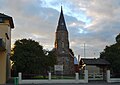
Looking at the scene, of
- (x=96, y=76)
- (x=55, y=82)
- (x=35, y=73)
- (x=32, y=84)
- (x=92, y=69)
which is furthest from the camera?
(x=92, y=69)

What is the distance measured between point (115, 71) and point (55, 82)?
44.9 ft

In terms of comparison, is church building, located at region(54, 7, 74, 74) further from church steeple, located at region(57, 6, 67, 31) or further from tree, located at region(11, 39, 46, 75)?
tree, located at region(11, 39, 46, 75)

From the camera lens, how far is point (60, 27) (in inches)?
3976

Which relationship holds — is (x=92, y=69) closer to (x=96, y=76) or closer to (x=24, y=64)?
(x=96, y=76)

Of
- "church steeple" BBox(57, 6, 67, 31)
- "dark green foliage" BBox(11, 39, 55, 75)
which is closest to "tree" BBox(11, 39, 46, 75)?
"dark green foliage" BBox(11, 39, 55, 75)

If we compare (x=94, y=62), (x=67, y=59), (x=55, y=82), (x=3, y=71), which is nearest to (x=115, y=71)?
(x=94, y=62)

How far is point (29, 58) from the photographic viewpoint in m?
43.4

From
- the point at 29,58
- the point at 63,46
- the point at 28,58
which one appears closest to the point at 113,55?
the point at 29,58

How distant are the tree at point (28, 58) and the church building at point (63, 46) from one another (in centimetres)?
5451

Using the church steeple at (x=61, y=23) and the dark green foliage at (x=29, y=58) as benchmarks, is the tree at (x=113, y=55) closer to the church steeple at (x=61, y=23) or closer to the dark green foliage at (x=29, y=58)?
the dark green foliage at (x=29, y=58)

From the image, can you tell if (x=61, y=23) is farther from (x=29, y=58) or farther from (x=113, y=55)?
(x=29, y=58)

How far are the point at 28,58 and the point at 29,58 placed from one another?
0.15 m

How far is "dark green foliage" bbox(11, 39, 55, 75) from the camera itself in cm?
4331

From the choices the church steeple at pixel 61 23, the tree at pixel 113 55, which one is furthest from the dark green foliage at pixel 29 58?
the church steeple at pixel 61 23
